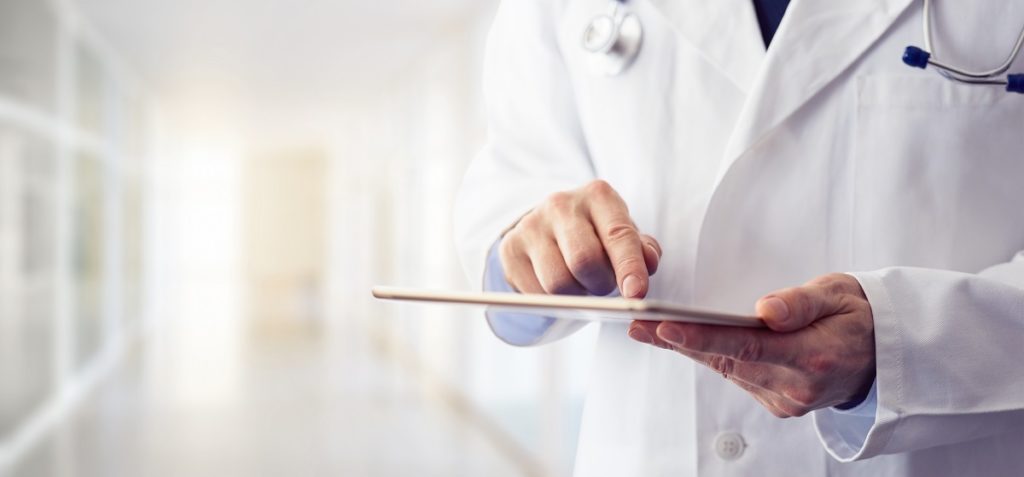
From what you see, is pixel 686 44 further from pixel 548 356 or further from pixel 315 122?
pixel 315 122

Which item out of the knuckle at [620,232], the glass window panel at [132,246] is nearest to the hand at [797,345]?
the knuckle at [620,232]

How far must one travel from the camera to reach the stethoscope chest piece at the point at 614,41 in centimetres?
96

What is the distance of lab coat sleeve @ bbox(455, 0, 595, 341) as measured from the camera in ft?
3.47

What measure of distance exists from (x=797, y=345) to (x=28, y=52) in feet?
18.7

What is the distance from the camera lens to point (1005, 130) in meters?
0.88

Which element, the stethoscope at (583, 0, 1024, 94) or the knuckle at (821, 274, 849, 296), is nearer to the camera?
the knuckle at (821, 274, 849, 296)

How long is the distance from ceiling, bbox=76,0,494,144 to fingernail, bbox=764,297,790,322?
558 cm

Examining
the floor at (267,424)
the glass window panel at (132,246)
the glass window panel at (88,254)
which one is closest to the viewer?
the floor at (267,424)

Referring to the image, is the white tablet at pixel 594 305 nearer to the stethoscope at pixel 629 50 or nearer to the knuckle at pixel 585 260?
the knuckle at pixel 585 260

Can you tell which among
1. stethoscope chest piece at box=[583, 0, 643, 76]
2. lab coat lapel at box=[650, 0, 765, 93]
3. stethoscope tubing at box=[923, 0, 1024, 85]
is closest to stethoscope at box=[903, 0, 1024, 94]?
stethoscope tubing at box=[923, 0, 1024, 85]

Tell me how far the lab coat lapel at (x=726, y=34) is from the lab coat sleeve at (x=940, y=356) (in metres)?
0.28

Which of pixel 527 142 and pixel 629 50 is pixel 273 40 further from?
pixel 629 50

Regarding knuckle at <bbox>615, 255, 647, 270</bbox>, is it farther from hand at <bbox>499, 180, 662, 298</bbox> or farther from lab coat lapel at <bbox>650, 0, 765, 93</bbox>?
lab coat lapel at <bbox>650, 0, 765, 93</bbox>

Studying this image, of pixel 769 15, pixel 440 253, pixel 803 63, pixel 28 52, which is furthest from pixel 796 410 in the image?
pixel 440 253
